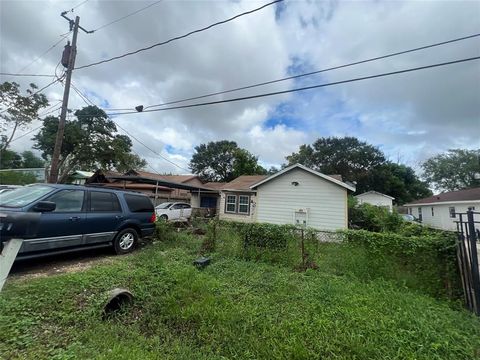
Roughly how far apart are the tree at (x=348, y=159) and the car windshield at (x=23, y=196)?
39.5 m

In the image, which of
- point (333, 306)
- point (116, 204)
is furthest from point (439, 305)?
point (116, 204)

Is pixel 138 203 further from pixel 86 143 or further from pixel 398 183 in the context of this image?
pixel 398 183

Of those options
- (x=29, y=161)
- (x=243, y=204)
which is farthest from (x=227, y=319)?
(x=29, y=161)

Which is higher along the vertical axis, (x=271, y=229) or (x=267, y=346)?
(x=271, y=229)

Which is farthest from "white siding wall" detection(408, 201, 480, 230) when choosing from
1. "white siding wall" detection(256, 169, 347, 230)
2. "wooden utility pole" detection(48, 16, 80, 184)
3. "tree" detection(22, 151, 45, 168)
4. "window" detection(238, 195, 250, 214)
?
"tree" detection(22, 151, 45, 168)

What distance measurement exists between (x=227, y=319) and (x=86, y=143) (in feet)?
94.2

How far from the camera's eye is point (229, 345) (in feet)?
9.05

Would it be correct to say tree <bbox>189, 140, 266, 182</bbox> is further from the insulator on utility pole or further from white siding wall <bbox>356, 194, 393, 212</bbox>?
the insulator on utility pole

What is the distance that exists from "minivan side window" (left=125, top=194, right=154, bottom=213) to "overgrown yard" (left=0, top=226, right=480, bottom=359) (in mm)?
2245

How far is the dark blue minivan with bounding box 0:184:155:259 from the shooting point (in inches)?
181

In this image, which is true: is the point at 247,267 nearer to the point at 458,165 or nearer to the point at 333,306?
the point at 333,306

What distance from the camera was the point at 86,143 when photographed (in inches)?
1011

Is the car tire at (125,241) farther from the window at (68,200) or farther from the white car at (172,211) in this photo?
the white car at (172,211)

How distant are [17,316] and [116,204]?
3.60 metres
